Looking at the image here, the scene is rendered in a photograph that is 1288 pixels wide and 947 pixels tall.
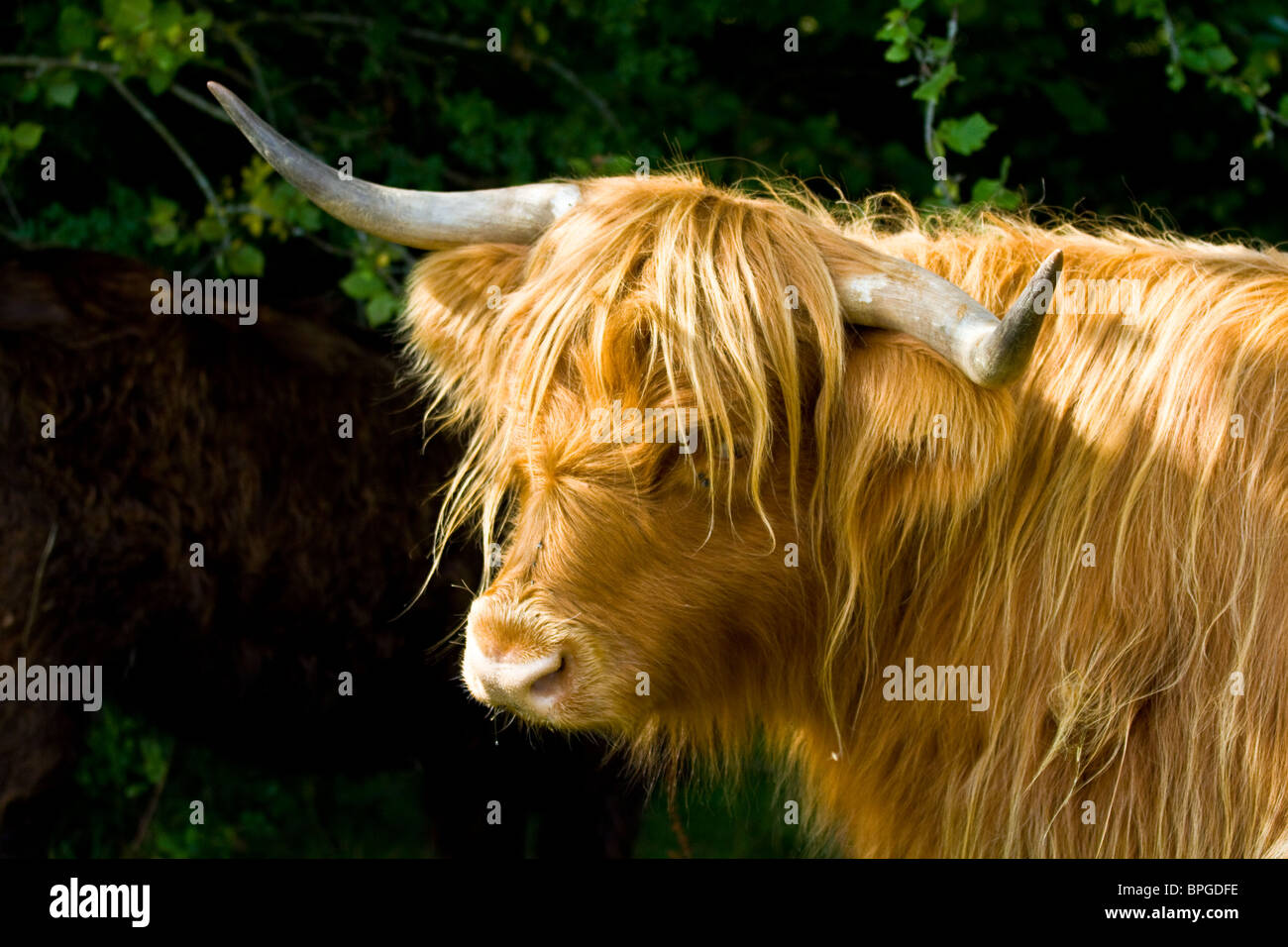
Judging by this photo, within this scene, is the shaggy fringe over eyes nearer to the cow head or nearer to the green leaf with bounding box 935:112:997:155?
the cow head

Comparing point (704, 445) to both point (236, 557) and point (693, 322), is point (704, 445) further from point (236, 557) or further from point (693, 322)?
point (236, 557)

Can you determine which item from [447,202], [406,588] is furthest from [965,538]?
[406,588]

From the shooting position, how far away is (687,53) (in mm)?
4516

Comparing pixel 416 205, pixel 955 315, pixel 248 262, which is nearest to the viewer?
pixel 955 315

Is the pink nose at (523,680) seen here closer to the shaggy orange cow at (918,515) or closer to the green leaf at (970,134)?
the shaggy orange cow at (918,515)

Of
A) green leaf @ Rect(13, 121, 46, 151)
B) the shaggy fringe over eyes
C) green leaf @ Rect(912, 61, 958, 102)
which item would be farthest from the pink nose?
green leaf @ Rect(13, 121, 46, 151)

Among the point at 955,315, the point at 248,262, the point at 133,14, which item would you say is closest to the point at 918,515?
the point at 955,315

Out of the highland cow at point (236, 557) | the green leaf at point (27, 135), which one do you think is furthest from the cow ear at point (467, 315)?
the green leaf at point (27, 135)

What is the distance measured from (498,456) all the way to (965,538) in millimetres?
892

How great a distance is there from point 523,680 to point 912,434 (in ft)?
2.55

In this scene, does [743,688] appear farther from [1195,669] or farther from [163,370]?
[163,370]

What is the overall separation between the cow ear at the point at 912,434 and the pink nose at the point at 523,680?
60 cm

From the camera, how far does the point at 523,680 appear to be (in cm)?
214

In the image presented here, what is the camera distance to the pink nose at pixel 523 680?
214 centimetres
